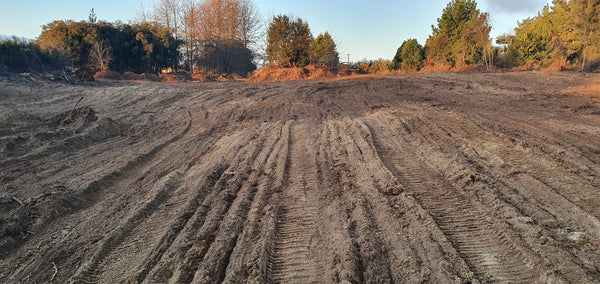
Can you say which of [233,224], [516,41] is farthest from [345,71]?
[233,224]

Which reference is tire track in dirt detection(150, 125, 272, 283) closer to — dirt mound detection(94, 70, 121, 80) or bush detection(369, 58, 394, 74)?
dirt mound detection(94, 70, 121, 80)

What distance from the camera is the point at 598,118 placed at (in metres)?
7.79

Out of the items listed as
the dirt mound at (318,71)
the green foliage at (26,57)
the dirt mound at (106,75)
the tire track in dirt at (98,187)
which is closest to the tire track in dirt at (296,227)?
the tire track in dirt at (98,187)

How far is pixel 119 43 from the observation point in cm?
3077

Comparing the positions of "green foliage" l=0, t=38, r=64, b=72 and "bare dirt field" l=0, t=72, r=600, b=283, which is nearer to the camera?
"bare dirt field" l=0, t=72, r=600, b=283

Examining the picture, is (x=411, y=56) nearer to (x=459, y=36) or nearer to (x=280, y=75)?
(x=459, y=36)

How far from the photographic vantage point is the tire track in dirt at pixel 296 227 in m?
2.76

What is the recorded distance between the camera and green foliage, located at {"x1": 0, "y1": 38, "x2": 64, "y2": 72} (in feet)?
62.2

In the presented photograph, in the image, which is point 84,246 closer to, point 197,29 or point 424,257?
point 424,257

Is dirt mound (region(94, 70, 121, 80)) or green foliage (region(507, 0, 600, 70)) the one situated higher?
green foliage (region(507, 0, 600, 70))

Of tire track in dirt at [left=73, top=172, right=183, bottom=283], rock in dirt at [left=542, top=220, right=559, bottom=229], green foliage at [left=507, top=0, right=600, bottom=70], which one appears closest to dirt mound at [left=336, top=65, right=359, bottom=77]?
green foliage at [left=507, top=0, right=600, bottom=70]

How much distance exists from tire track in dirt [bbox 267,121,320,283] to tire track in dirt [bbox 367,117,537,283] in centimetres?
131

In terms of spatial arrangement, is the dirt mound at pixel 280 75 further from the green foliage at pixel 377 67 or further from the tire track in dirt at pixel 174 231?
the tire track in dirt at pixel 174 231

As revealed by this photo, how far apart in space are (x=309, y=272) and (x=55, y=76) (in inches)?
895
